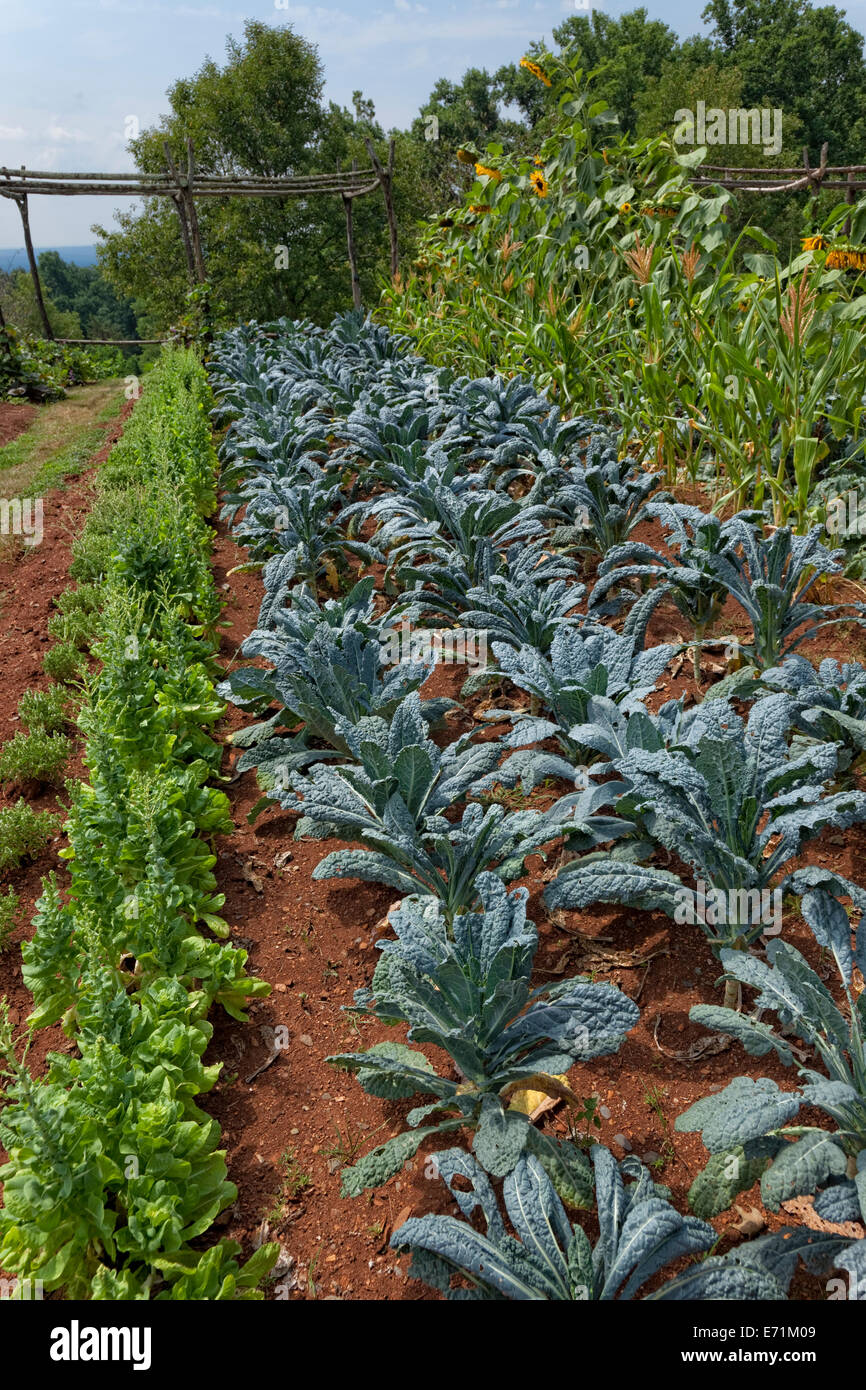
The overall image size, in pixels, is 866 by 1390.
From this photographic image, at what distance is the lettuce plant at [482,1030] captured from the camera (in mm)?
1690

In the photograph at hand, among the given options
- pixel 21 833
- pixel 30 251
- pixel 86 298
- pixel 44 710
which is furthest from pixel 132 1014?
pixel 86 298

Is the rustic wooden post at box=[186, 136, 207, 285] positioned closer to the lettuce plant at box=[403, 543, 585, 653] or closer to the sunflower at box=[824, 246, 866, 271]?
the sunflower at box=[824, 246, 866, 271]

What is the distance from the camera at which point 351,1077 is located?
2.08 metres

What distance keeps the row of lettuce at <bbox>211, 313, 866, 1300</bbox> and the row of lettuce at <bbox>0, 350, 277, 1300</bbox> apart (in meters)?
0.28

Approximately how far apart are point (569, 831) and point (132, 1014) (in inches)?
44.5

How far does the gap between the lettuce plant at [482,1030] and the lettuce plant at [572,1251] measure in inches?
4.7

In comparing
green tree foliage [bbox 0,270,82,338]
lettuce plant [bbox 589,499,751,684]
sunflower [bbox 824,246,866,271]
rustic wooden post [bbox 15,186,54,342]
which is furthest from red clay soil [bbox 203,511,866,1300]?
green tree foliage [bbox 0,270,82,338]

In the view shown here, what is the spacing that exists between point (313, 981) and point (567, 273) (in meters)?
5.46

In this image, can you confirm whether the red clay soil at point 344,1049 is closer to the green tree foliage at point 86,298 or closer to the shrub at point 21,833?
the shrub at point 21,833

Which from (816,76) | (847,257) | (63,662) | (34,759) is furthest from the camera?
(816,76)

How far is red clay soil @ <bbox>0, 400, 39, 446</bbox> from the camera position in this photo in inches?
381

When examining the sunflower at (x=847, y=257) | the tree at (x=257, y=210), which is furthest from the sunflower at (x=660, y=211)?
the tree at (x=257, y=210)

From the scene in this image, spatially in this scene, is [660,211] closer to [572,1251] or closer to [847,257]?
[847,257]
